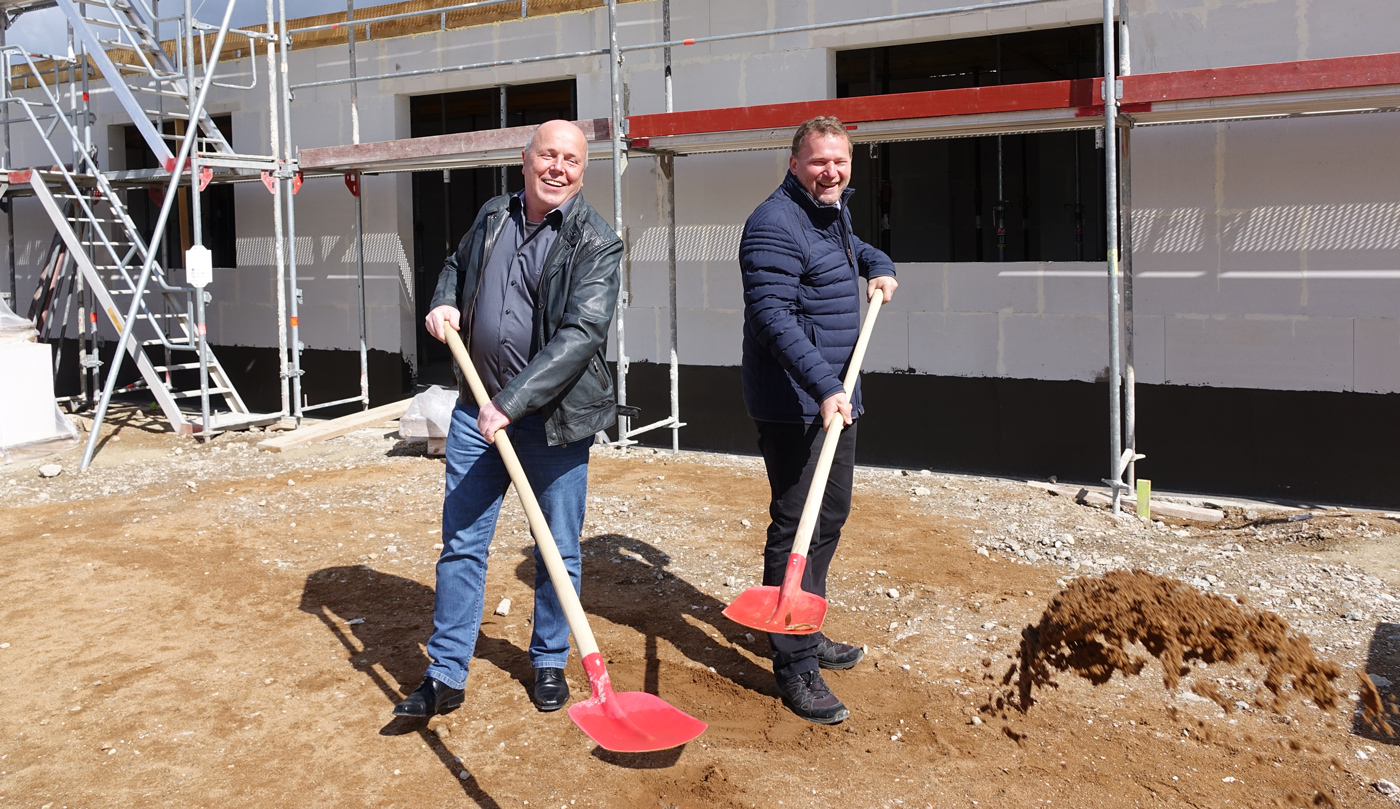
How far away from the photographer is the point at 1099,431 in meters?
7.61

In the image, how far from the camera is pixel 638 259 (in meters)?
9.12

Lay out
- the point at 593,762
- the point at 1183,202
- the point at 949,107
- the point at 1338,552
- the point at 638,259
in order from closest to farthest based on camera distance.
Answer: the point at 593,762 < the point at 1338,552 < the point at 949,107 < the point at 1183,202 < the point at 638,259

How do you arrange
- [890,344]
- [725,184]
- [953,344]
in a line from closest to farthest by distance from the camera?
[953,344] < [890,344] < [725,184]

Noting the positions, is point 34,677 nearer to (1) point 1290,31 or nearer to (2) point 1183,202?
(2) point 1183,202

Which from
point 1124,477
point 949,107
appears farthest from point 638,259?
point 1124,477

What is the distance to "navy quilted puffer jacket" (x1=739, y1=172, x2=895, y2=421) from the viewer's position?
3465mm

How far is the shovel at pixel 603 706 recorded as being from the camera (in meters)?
→ 2.90

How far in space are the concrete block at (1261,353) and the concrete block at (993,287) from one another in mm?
943

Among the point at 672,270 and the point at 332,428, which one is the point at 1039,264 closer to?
the point at 672,270

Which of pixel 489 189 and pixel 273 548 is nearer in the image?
pixel 273 548

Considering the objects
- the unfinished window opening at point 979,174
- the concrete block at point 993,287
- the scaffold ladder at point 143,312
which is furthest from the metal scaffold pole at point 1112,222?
the scaffold ladder at point 143,312

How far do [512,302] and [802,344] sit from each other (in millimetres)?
951

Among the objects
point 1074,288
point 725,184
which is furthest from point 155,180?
point 1074,288

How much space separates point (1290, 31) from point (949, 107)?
2225 mm
